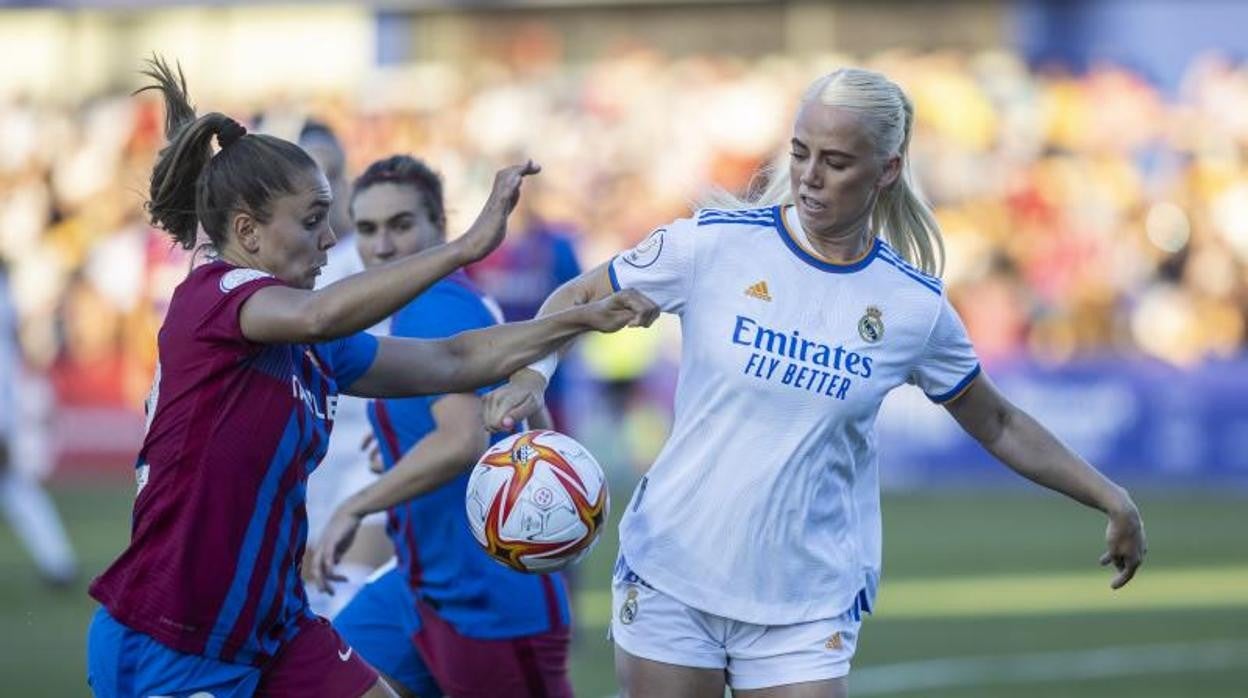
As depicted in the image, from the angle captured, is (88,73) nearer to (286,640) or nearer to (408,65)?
(408,65)

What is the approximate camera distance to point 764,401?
5.29 meters

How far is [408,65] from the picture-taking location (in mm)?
26922

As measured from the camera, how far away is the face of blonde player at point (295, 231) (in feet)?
16.1

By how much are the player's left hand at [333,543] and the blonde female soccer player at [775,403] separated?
1.04m

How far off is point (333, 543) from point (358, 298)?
1.68m

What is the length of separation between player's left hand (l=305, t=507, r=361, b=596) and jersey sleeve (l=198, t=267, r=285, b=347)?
1486 mm

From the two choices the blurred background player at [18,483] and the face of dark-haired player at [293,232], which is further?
the blurred background player at [18,483]

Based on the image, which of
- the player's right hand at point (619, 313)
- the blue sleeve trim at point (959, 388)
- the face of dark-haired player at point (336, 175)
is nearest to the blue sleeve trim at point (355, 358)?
the player's right hand at point (619, 313)

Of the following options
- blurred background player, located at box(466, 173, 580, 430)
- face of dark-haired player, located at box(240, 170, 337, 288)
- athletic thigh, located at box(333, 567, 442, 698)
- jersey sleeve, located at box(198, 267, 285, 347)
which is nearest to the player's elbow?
jersey sleeve, located at box(198, 267, 285, 347)

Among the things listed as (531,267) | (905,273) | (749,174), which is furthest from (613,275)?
(749,174)

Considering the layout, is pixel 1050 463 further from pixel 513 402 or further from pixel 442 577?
pixel 442 577

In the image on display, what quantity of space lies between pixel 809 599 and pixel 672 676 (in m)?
0.41

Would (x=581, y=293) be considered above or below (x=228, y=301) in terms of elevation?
below

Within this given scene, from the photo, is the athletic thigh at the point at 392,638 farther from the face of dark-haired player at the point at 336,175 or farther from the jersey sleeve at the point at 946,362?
the jersey sleeve at the point at 946,362
